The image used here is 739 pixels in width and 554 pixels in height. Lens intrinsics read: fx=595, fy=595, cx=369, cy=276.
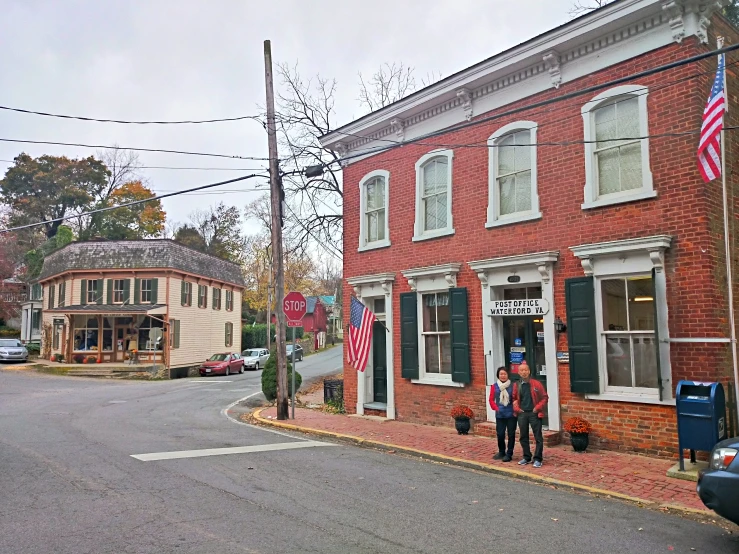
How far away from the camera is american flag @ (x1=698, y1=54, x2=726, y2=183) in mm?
8543

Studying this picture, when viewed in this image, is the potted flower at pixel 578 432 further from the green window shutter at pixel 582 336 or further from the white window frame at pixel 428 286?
the white window frame at pixel 428 286

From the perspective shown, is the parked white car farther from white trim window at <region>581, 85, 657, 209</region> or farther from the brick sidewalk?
white trim window at <region>581, 85, 657, 209</region>

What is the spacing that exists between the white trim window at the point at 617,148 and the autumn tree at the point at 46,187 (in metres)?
51.9

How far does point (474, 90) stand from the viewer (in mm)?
12586

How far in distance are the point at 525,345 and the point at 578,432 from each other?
7.24 ft

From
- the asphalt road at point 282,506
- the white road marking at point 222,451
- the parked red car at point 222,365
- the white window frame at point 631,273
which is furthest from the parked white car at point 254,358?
the white window frame at point 631,273

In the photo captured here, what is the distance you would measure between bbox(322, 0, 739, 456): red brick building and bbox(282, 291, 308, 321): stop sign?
71.4 inches

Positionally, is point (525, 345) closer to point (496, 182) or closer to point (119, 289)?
point (496, 182)

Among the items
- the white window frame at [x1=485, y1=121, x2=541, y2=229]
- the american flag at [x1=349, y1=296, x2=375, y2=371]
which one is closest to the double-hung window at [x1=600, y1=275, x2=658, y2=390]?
the white window frame at [x1=485, y1=121, x2=541, y2=229]

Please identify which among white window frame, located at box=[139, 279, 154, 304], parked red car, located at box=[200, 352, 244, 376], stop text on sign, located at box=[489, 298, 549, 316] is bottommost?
parked red car, located at box=[200, 352, 244, 376]

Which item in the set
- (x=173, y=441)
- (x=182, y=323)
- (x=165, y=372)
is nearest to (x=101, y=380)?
(x=165, y=372)

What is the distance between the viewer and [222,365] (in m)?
34.0

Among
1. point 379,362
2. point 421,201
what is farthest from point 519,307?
point 379,362

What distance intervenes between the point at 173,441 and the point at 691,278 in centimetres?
928
